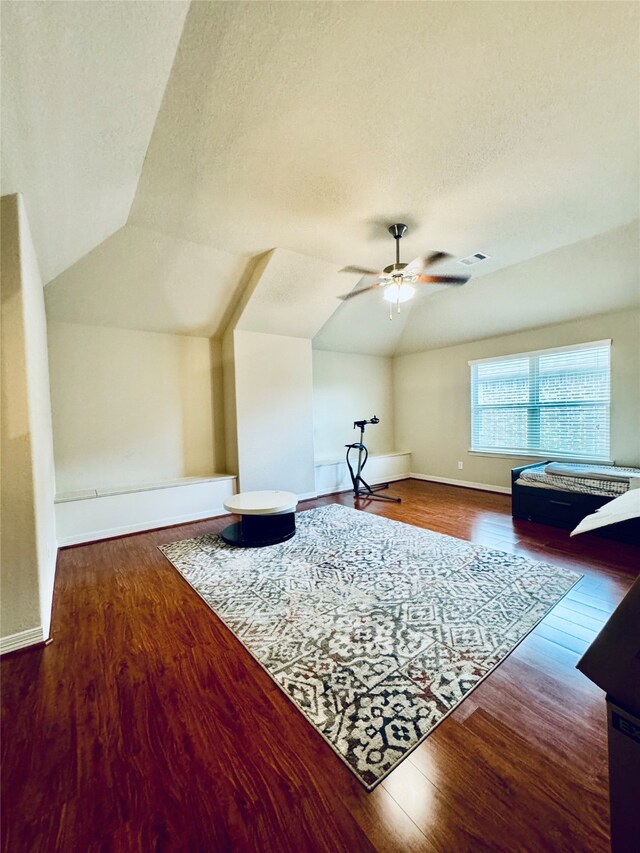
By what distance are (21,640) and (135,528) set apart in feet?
6.18

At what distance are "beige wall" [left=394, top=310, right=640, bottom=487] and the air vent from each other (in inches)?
69.7

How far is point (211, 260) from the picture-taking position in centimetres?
364

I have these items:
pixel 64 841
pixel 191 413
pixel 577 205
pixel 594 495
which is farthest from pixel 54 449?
pixel 594 495

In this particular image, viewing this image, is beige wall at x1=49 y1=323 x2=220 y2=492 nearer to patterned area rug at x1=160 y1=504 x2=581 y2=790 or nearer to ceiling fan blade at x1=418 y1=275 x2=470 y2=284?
patterned area rug at x1=160 y1=504 x2=581 y2=790

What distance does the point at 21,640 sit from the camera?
193 centimetres

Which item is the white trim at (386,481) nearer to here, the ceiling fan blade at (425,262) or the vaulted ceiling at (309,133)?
the vaulted ceiling at (309,133)

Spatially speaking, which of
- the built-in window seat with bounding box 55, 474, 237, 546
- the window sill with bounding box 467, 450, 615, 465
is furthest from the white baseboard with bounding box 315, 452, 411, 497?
the built-in window seat with bounding box 55, 474, 237, 546

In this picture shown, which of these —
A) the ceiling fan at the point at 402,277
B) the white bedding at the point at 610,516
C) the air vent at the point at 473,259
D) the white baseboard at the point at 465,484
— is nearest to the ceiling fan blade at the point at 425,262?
the ceiling fan at the point at 402,277

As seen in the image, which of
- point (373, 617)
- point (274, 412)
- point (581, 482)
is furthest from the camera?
point (274, 412)

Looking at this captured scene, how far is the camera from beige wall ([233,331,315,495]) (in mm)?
4453

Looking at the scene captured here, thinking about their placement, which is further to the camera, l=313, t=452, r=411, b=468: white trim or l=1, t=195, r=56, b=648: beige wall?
l=313, t=452, r=411, b=468: white trim

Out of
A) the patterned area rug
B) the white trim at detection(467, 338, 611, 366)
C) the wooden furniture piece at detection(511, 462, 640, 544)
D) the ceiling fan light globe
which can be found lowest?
the patterned area rug

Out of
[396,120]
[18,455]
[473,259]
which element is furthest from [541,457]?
[18,455]

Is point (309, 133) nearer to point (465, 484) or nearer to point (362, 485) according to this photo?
point (362, 485)
